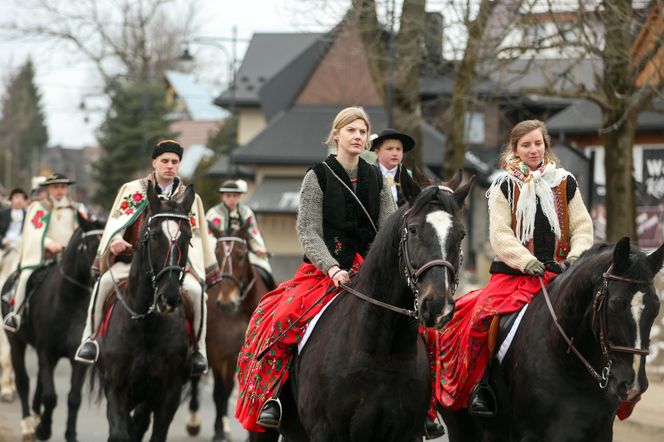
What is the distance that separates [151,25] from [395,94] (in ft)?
135

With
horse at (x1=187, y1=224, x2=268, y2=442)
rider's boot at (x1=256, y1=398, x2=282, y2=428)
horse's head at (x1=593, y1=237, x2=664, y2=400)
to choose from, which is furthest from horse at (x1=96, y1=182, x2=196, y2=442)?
horse's head at (x1=593, y1=237, x2=664, y2=400)

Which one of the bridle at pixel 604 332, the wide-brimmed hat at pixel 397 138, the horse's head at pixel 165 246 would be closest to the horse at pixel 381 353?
the bridle at pixel 604 332

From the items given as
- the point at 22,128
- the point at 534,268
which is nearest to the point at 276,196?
the point at 534,268

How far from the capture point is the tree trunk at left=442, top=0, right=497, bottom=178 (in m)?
18.6

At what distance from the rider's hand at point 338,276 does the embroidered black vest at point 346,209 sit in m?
0.40

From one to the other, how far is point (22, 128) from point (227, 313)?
3971 inches

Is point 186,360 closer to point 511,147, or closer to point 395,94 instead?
point 511,147

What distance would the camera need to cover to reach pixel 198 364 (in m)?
10.1

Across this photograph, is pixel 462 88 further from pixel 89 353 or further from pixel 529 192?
pixel 529 192

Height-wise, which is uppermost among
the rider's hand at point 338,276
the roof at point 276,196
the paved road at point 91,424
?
the roof at point 276,196

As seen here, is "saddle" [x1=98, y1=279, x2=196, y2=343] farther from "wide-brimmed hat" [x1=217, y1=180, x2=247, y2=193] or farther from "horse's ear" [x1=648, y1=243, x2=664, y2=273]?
"horse's ear" [x1=648, y1=243, x2=664, y2=273]

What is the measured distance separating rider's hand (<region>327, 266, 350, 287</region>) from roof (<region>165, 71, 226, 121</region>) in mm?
75941

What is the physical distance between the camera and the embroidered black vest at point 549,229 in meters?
7.89

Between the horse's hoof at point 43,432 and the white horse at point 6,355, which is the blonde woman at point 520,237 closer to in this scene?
the horse's hoof at point 43,432
